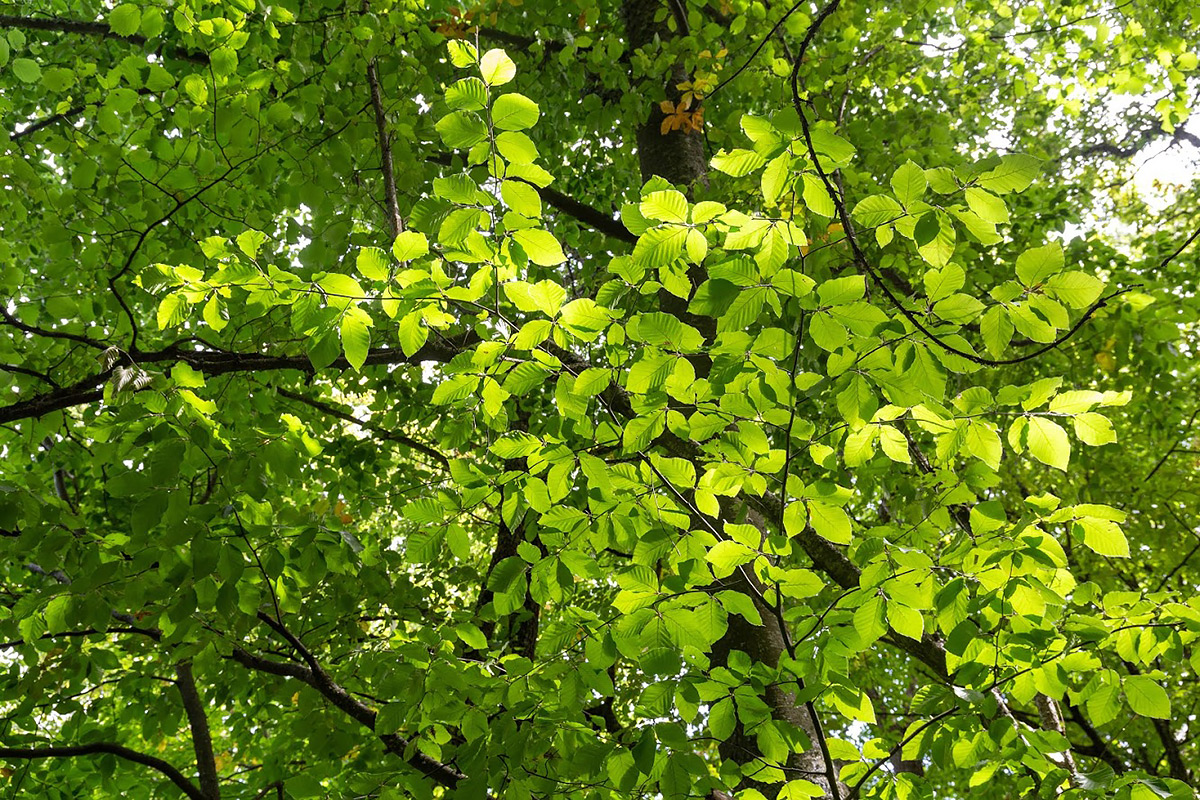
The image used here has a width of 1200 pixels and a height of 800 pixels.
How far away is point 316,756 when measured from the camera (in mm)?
2420

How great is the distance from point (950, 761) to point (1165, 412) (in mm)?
3768

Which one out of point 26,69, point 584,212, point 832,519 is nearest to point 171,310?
point 832,519

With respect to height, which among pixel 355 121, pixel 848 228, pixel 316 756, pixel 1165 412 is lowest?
pixel 316 756

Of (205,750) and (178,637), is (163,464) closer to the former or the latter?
(178,637)

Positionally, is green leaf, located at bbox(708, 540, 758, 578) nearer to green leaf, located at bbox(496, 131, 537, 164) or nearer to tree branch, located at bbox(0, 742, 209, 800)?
green leaf, located at bbox(496, 131, 537, 164)

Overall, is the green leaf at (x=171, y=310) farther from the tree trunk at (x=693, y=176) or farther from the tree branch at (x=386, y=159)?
the tree trunk at (x=693, y=176)

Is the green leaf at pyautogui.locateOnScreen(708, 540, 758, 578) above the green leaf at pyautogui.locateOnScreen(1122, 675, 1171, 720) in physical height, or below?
above

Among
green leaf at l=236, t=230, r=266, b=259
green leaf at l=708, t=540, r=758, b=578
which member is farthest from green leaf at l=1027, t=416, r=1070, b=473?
green leaf at l=236, t=230, r=266, b=259

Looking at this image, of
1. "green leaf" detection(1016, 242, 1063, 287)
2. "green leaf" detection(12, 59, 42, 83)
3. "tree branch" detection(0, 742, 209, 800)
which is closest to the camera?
"green leaf" detection(1016, 242, 1063, 287)

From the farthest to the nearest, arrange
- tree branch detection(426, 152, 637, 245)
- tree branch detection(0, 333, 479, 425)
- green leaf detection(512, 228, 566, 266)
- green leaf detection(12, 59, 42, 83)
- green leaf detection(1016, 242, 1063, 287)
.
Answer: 1. tree branch detection(426, 152, 637, 245)
2. green leaf detection(12, 59, 42, 83)
3. tree branch detection(0, 333, 479, 425)
4. green leaf detection(512, 228, 566, 266)
5. green leaf detection(1016, 242, 1063, 287)

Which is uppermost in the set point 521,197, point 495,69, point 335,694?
point 495,69

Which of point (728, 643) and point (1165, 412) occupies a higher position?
point (1165, 412)

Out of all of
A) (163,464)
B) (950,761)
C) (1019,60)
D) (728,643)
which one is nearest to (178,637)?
(163,464)

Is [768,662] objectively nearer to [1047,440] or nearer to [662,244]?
[1047,440]
